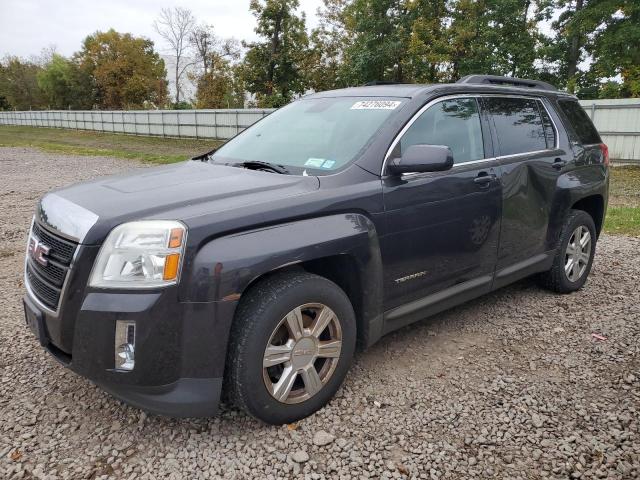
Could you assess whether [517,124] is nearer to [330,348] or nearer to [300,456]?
[330,348]

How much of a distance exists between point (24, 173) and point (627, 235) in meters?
13.6

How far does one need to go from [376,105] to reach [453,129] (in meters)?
0.58

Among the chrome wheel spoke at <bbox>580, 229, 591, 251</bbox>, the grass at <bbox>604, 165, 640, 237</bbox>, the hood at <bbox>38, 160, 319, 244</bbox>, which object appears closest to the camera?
the hood at <bbox>38, 160, 319, 244</bbox>

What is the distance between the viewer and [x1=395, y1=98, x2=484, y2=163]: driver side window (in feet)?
10.8

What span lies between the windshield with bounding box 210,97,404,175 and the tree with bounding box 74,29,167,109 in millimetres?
50116

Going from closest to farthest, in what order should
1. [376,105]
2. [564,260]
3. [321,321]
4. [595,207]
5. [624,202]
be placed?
[321,321]
[376,105]
[564,260]
[595,207]
[624,202]

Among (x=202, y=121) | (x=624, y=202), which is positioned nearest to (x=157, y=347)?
(x=624, y=202)

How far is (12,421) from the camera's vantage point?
2.76m

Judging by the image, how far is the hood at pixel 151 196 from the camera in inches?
94.6

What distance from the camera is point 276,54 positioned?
32.1m

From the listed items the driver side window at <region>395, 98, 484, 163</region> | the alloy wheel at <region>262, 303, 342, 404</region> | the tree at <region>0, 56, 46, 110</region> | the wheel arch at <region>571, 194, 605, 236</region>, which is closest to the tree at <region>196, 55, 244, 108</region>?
the tree at <region>0, 56, 46, 110</region>

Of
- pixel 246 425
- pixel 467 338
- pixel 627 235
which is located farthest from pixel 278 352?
pixel 627 235

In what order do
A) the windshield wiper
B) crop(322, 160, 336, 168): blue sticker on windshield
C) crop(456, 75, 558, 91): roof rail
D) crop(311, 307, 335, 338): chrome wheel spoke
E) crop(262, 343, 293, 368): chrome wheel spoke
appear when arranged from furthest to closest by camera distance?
crop(456, 75, 558, 91): roof rail → the windshield wiper → crop(322, 160, 336, 168): blue sticker on windshield → crop(311, 307, 335, 338): chrome wheel spoke → crop(262, 343, 293, 368): chrome wheel spoke

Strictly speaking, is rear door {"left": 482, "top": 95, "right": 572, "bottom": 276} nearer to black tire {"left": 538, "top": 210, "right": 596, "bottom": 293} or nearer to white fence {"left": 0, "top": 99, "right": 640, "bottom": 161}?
black tire {"left": 538, "top": 210, "right": 596, "bottom": 293}
